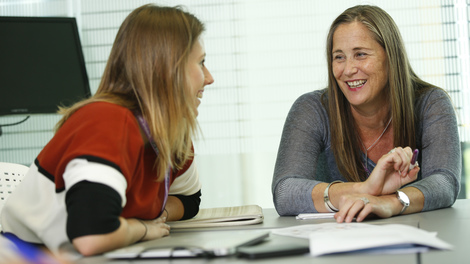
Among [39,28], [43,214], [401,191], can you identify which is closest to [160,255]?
[43,214]

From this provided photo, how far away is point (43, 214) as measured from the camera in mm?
1141

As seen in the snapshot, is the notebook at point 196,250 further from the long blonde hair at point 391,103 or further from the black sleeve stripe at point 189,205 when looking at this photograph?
the long blonde hair at point 391,103

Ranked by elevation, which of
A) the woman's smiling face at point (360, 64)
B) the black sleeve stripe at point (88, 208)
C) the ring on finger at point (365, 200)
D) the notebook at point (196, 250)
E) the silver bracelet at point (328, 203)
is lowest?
the silver bracelet at point (328, 203)

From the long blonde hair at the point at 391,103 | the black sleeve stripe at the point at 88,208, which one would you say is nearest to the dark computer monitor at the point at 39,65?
the long blonde hair at the point at 391,103

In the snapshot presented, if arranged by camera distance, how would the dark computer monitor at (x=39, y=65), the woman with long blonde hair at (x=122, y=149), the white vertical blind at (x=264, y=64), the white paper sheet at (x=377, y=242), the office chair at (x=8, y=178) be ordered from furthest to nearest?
the white vertical blind at (x=264, y=64) → the dark computer monitor at (x=39, y=65) → the office chair at (x=8, y=178) → the woman with long blonde hair at (x=122, y=149) → the white paper sheet at (x=377, y=242)

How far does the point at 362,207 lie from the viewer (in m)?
1.40

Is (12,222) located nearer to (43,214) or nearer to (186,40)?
(43,214)

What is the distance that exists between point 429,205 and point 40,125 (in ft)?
10.8

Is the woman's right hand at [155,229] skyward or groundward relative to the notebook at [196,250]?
groundward

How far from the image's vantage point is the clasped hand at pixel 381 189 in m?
1.38

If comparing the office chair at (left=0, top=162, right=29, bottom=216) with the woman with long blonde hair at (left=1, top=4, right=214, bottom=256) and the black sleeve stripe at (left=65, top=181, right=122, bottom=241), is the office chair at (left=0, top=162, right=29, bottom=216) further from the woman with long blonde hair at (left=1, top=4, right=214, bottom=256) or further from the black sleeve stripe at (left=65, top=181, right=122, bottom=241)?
the black sleeve stripe at (left=65, top=181, right=122, bottom=241)

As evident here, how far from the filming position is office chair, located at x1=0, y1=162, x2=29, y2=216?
183 cm

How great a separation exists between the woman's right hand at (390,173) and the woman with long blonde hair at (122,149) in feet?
1.74

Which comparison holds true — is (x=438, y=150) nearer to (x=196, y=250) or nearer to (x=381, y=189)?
(x=381, y=189)
